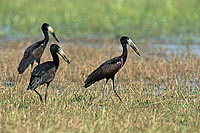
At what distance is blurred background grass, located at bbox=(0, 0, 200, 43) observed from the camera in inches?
623

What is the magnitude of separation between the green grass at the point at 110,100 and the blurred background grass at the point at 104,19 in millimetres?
3770

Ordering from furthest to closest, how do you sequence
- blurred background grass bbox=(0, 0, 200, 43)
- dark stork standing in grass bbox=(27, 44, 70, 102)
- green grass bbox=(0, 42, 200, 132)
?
blurred background grass bbox=(0, 0, 200, 43)
dark stork standing in grass bbox=(27, 44, 70, 102)
green grass bbox=(0, 42, 200, 132)

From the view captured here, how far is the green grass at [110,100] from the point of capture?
6211 millimetres

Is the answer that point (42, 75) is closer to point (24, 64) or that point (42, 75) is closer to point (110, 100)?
point (110, 100)

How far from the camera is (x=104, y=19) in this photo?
17500mm

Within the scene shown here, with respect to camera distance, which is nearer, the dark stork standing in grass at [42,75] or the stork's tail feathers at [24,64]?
the dark stork standing in grass at [42,75]

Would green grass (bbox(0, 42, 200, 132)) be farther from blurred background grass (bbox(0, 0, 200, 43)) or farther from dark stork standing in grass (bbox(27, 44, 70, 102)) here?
blurred background grass (bbox(0, 0, 200, 43))

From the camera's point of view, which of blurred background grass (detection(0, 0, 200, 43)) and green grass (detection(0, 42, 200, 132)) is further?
blurred background grass (detection(0, 0, 200, 43))

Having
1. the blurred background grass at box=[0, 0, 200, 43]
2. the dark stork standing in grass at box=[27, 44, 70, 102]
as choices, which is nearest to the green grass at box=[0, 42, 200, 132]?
the dark stork standing in grass at box=[27, 44, 70, 102]

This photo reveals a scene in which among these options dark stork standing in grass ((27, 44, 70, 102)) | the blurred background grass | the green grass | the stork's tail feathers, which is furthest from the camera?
the blurred background grass

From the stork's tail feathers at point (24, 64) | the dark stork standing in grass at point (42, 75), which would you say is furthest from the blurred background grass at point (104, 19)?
the dark stork standing in grass at point (42, 75)

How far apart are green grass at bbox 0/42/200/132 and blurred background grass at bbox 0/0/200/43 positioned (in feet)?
12.4

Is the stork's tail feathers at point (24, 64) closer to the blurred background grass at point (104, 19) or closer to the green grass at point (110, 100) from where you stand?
the green grass at point (110, 100)

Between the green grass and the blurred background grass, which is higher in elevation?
the blurred background grass
